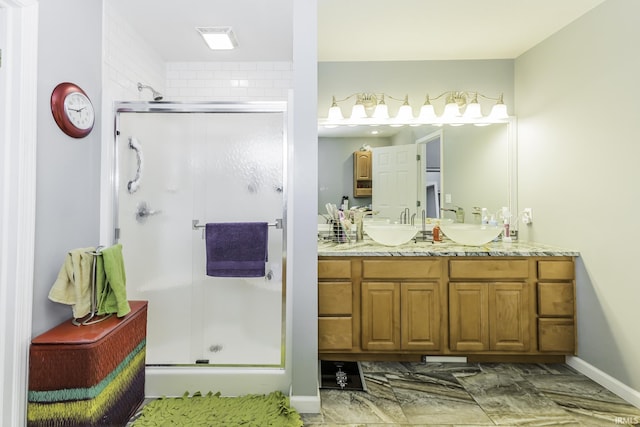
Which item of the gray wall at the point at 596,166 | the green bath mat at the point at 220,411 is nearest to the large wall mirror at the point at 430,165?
the gray wall at the point at 596,166

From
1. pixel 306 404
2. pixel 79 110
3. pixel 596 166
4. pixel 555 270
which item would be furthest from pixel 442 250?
pixel 79 110

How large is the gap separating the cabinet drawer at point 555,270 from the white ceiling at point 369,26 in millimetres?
1690

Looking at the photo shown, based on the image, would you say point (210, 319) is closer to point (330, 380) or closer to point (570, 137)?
point (330, 380)

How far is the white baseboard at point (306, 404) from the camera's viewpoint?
1831mm

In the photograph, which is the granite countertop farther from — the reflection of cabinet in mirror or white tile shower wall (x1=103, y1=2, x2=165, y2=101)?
white tile shower wall (x1=103, y1=2, x2=165, y2=101)

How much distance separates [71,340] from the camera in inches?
55.6

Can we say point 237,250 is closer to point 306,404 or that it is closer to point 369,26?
point 306,404

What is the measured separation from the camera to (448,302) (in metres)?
2.32

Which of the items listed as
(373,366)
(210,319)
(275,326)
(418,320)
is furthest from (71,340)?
(418,320)

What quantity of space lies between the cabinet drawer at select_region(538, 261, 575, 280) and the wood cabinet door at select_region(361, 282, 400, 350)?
40.4 inches

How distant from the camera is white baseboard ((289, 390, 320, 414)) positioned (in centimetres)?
183

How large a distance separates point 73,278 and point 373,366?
1.93 metres

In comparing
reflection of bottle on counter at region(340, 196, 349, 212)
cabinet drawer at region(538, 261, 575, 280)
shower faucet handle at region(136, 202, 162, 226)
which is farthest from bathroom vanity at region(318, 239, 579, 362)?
shower faucet handle at region(136, 202, 162, 226)

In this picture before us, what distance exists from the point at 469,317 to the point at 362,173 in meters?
1.40
